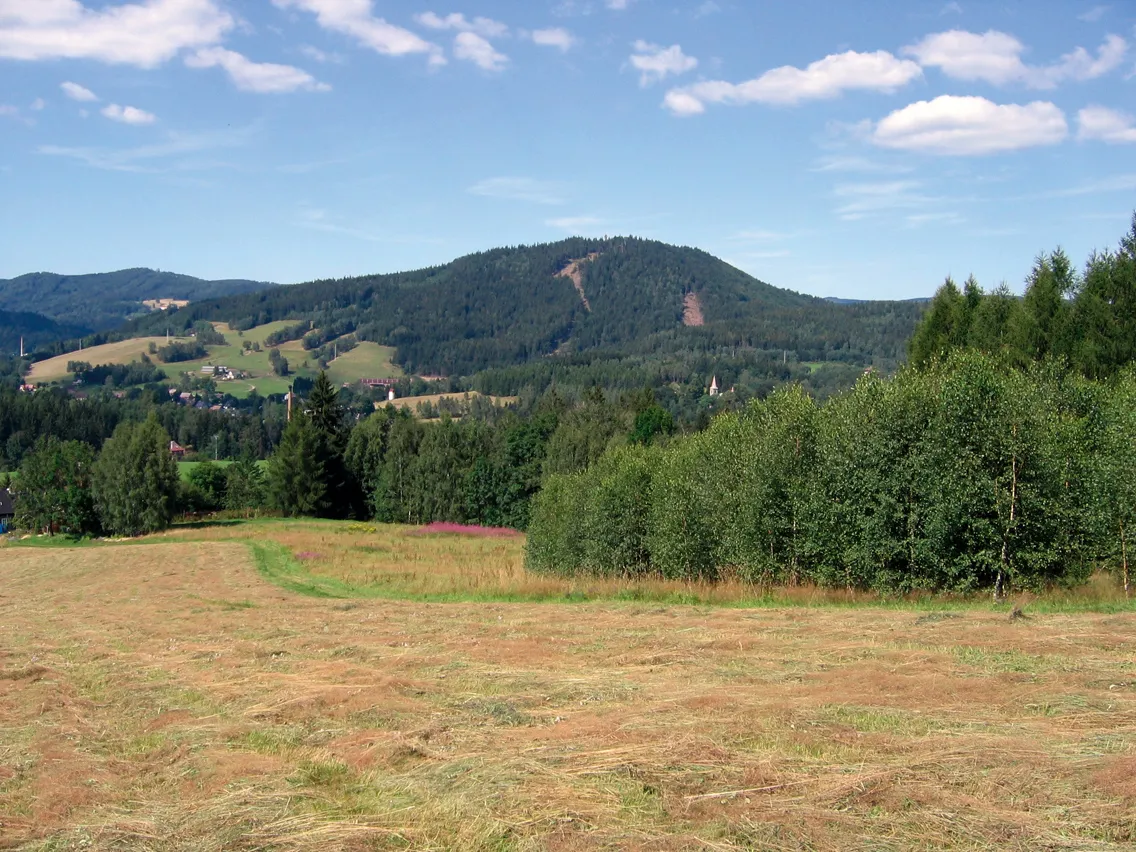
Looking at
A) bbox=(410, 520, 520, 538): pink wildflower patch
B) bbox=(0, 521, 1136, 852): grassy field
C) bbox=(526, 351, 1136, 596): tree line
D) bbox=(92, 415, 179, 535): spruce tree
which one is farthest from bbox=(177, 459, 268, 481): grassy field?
bbox=(0, 521, 1136, 852): grassy field

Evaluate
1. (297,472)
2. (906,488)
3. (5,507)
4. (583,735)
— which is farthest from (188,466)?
(583,735)

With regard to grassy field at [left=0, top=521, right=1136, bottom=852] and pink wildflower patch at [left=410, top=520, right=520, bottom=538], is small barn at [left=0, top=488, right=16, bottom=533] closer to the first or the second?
pink wildflower patch at [left=410, top=520, right=520, bottom=538]

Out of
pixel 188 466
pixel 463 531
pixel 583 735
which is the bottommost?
pixel 463 531

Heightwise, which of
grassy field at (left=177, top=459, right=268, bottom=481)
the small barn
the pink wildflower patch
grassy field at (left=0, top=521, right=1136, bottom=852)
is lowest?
the small barn

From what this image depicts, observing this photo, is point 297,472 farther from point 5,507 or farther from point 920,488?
point 920,488

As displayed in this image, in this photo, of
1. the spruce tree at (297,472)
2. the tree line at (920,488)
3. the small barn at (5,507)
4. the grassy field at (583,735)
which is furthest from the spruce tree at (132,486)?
the grassy field at (583,735)

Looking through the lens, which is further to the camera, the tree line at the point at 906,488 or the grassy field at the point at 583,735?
the tree line at the point at 906,488

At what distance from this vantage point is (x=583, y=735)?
8.61 meters

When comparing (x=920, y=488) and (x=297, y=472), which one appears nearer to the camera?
(x=920, y=488)

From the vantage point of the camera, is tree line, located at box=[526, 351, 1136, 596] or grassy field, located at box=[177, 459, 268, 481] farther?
grassy field, located at box=[177, 459, 268, 481]

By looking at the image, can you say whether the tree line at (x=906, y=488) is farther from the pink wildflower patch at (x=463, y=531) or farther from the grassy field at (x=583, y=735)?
the pink wildflower patch at (x=463, y=531)

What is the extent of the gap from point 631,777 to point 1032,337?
127ft

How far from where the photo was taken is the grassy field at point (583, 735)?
20.7ft

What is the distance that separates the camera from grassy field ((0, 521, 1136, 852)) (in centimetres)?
632
